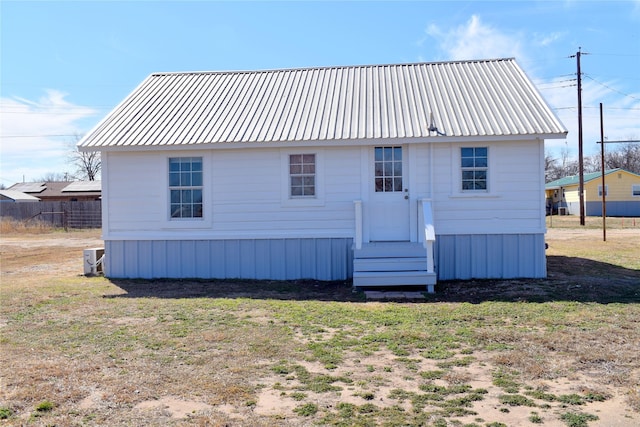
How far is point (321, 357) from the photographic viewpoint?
18.0ft

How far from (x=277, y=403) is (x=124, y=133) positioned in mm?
8792

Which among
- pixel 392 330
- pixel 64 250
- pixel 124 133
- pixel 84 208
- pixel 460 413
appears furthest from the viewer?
pixel 84 208

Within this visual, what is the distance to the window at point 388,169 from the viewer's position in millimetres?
10969

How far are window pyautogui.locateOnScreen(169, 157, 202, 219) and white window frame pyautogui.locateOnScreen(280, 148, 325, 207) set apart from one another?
183 centimetres

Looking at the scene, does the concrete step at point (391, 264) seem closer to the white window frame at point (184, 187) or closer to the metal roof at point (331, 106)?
the metal roof at point (331, 106)

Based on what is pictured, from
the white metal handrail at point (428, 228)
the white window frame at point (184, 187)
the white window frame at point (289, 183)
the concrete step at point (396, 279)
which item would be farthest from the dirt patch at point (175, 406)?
the white window frame at point (184, 187)

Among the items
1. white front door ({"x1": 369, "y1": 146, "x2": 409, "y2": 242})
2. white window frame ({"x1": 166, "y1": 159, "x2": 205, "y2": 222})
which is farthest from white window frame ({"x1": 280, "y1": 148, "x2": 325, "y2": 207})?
white window frame ({"x1": 166, "y1": 159, "x2": 205, "y2": 222})

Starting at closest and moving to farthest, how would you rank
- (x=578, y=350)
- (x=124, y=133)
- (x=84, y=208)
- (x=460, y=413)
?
(x=460, y=413)
(x=578, y=350)
(x=124, y=133)
(x=84, y=208)

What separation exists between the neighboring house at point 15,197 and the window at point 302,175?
4620 cm

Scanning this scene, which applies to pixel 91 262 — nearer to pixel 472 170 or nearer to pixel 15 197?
pixel 472 170

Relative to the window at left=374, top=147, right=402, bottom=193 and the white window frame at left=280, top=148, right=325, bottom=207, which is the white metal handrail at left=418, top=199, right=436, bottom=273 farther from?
the white window frame at left=280, top=148, right=325, bottom=207

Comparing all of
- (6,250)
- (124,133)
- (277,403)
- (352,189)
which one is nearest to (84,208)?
(6,250)

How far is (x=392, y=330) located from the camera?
6.62m

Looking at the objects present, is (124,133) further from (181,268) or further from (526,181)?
(526,181)
